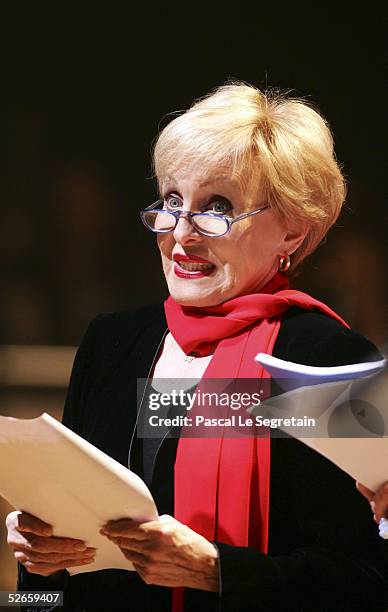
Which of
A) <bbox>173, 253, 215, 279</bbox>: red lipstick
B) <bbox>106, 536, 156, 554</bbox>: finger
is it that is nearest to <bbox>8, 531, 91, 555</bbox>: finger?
<bbox>106, 536, 156, 554</bbox>: finger

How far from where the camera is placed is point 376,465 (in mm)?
1359

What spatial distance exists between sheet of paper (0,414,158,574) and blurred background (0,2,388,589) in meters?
0.74

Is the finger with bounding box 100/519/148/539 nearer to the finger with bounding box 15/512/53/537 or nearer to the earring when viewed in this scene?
the finger with bounding box 15/512/53/537

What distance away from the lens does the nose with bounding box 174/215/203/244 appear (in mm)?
1718

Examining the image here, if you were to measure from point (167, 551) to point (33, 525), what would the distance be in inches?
9.7

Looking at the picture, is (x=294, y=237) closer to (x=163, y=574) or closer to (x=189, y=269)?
(x=189, y=269)

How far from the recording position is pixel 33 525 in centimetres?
155

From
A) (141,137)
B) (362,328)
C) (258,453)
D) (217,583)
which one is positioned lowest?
(217,583)

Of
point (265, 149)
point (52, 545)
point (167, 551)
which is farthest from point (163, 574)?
point (265, 149)

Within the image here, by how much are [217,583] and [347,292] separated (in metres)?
0.87

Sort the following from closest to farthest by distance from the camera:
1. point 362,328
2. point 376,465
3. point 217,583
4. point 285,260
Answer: point 376,465, point 217,583, point 285,260, point 362,328

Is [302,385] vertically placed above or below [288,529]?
above

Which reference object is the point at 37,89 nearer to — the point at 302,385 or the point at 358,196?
the point at 358,196

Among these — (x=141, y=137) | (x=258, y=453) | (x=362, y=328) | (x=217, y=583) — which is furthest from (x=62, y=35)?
(x=217, y=583)
